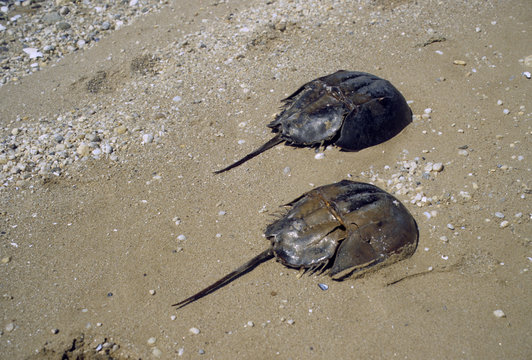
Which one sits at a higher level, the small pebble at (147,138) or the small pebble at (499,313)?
the small pebble at (147,138)

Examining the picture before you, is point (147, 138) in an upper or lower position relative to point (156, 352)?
upper

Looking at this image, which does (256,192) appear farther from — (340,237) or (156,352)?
(156,352)

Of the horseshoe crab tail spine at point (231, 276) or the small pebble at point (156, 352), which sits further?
the horseshoe crab tail spine at point (231, 276)

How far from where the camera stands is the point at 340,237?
2.68 metres

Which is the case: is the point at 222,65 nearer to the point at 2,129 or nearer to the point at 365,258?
the point at 2,129

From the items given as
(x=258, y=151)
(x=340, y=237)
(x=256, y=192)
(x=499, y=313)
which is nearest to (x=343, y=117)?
(x=258, y=151)

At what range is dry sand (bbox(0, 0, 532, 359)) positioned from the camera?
8.33ft

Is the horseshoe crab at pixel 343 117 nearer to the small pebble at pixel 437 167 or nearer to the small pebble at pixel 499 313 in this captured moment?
the small pebble at pixel 437 167

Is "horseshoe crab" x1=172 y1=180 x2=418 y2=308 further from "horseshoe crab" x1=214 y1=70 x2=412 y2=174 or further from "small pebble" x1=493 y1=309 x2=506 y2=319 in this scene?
"horseshoe crab" x1=214 y1=70 x2=412 y2=174

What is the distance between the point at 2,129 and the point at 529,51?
525cm

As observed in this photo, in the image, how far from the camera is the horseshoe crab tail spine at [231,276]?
265 cm

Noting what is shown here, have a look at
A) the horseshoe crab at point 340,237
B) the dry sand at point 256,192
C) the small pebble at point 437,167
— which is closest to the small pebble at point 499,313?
the dry sand at point 256,192

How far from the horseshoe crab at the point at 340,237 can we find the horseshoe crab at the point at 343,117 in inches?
31.6

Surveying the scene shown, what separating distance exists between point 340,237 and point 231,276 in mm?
733
